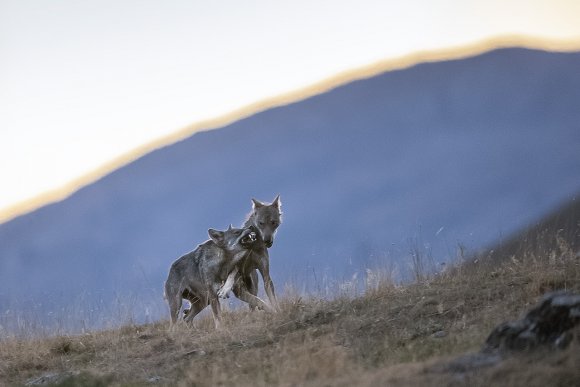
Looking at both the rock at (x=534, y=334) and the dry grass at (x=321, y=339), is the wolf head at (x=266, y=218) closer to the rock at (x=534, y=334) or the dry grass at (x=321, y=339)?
the dry grass at (x=321, y=339)

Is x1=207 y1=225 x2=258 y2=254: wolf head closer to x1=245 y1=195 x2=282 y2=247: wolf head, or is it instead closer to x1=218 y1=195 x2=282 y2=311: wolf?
x1=218 y1=195 x2=282 y2=311: wolf

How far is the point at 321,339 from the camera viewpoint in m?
12.0

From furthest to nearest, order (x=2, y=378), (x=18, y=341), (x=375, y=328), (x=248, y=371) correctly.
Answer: (x=18, y=341), (x=2, y=378), (x=375, y=328), (x=248, y=371)

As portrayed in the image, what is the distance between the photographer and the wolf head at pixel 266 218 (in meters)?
16.8

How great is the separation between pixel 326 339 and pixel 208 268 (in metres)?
5.42

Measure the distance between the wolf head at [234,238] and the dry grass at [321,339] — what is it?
3.86 ft

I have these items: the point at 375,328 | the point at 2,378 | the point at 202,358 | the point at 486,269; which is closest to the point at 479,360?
the point at 375,328

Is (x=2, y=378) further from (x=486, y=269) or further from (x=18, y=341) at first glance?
(x=486, y=269)

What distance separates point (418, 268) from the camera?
50.3 ft

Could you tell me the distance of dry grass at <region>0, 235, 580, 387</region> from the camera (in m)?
10.1

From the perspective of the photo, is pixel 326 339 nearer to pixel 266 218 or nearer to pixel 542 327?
pixel 542 327

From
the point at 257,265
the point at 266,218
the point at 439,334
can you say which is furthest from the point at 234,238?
the point at 439,334

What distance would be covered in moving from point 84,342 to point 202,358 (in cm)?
386

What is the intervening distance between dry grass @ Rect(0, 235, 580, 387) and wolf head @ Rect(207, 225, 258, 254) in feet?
3.86
